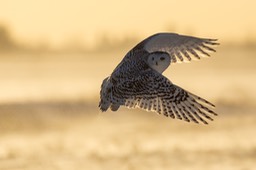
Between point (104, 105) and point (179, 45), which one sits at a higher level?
point (179, 45)

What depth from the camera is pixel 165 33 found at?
1727cm

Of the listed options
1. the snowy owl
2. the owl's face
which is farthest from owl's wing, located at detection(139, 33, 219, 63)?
the owl's face

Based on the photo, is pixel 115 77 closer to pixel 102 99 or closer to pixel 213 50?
pixel 102 99

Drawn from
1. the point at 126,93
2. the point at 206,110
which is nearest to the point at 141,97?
the point at 126,93

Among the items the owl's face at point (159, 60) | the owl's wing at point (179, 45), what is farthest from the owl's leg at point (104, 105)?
the owl's wing at point (179, 45)

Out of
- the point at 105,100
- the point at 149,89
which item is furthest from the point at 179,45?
the point at 105,100

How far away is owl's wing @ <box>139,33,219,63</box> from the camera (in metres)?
17.3

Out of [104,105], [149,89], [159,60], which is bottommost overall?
[104,105]

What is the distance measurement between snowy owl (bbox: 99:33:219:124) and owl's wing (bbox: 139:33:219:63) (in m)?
0.02

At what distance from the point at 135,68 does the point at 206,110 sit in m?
1.55

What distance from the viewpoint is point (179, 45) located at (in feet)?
58.0

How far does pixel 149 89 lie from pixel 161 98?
0.27m

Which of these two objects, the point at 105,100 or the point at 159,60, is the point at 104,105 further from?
the point at 159,60

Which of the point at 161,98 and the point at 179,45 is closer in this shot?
the point at 161,98
